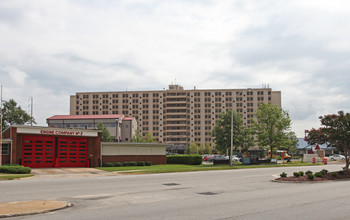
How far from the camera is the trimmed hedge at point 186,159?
4631 cm

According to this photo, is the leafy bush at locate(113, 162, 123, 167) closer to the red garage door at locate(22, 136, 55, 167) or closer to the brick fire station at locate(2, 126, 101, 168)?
the brick fire station at locate(2, 126, 101, 168)

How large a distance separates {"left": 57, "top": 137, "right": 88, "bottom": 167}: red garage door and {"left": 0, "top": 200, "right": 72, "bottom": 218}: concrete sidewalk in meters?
24.4

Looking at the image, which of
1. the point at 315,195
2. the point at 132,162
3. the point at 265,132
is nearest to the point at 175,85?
the point at 265,132

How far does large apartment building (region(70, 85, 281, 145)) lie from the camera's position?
433ft

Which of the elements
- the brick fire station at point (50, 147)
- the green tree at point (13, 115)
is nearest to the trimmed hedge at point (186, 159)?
the brick fire station at point (50, 147)

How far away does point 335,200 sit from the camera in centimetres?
1412

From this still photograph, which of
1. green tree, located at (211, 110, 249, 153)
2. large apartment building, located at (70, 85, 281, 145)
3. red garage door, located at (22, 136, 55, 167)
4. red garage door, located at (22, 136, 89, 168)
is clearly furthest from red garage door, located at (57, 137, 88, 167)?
large apartment building, located at (70, 85, 281, 145)

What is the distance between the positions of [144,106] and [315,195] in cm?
12083

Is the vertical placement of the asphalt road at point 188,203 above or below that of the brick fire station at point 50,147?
below

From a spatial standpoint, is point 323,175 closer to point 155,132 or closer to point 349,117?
point 349,117

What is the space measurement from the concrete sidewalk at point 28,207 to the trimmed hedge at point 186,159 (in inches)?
1366

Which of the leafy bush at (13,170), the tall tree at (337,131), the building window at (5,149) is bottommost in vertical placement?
the leafy bush at (13,170)

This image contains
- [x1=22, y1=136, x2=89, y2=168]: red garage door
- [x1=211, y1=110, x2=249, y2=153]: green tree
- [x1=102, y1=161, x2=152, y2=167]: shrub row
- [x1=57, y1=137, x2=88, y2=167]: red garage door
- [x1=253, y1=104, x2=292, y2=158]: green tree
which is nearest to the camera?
[x1=22, y1=136, x2=89, y2=168]: red garage door

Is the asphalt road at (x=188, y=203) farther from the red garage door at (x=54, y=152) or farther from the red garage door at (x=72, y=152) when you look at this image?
the red garage door at (x=72, y=152)
